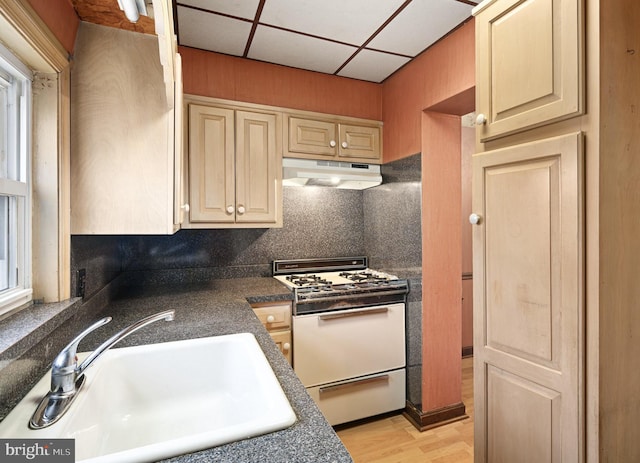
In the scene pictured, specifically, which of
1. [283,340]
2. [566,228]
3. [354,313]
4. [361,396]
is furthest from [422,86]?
[361,396]

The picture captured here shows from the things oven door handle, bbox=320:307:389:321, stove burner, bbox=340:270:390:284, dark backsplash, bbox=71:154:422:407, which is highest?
dark backsplash, bbox=71:154:422:407

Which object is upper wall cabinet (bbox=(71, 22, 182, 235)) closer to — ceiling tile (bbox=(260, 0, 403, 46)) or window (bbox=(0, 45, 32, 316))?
window (bbox=(0, 45, 32, 316))

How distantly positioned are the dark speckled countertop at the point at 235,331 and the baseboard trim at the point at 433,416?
3.85 ft

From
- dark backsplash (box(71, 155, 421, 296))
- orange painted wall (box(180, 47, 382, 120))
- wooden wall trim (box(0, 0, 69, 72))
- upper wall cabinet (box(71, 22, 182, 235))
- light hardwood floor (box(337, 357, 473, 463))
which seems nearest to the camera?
wooden wall trim (box(0, 0, 69, 72))

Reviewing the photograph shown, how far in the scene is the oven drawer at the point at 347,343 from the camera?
6.61 feet

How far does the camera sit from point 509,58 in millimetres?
1212

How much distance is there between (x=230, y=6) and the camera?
5.49 feet

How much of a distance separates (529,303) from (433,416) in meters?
1.39

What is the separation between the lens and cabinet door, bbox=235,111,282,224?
217cm

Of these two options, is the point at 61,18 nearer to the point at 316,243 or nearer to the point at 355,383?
the point at 316,243

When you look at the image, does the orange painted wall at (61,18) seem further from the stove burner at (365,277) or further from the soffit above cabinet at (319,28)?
the stove burner at (365,277)

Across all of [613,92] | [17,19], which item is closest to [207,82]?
[17,19]

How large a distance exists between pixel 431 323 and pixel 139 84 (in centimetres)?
209

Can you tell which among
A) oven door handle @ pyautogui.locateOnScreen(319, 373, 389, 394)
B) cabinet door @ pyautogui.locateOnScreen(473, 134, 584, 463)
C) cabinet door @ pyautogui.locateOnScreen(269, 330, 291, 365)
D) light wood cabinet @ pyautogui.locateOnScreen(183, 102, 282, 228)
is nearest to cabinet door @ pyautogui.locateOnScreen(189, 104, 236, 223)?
light wood cabinet @ pyautogui.locateOnScreen(183, 102, 282, 228)
